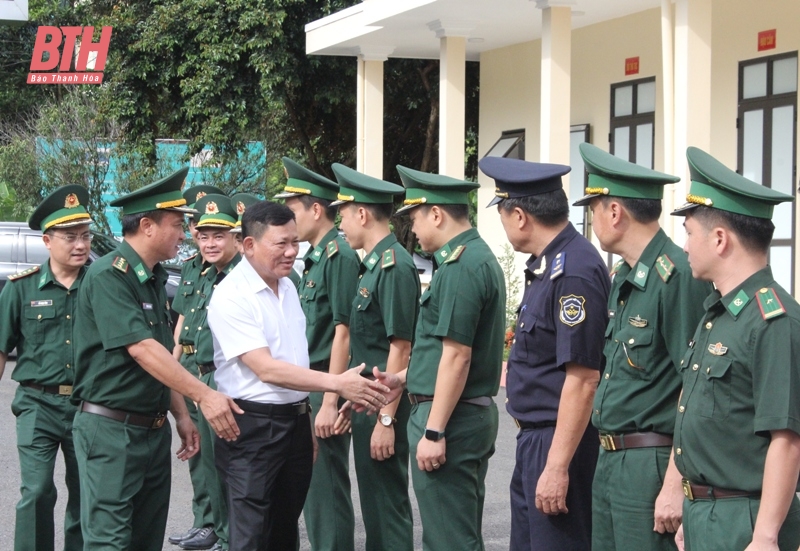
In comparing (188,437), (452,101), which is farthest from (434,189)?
(452,101)

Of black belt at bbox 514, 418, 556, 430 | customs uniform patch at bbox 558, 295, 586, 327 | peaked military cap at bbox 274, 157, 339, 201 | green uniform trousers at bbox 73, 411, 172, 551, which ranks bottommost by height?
green uniform trousers at bbox 73, 411, 172, 551

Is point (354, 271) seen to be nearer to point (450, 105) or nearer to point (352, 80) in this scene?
point (450, 105)

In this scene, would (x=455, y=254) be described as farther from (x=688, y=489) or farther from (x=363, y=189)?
(x=688, y=489)

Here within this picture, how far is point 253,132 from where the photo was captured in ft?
63.3

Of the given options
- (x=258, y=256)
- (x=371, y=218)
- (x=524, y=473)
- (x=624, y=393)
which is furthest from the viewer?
(x=371, y=218)

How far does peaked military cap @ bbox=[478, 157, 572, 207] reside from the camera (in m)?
4.06

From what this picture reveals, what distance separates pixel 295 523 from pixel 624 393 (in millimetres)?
1679

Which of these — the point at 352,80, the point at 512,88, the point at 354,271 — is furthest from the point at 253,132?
the point at 354,271

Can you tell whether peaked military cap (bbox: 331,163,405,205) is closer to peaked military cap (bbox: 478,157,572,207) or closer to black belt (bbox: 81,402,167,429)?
peaked military cap (bbox: 478,157,572,207)

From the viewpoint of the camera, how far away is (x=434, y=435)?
4301 millimetres

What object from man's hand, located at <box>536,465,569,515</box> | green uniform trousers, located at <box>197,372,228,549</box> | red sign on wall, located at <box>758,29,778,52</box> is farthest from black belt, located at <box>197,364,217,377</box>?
red sign on wall, located at <box>758,29,778,52</box>

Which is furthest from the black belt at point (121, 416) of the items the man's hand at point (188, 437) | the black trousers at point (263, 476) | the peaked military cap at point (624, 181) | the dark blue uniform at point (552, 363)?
the peaked military cap at point (624, 181)

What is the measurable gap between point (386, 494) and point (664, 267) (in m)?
2.21

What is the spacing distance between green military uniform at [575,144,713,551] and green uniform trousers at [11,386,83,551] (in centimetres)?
293
